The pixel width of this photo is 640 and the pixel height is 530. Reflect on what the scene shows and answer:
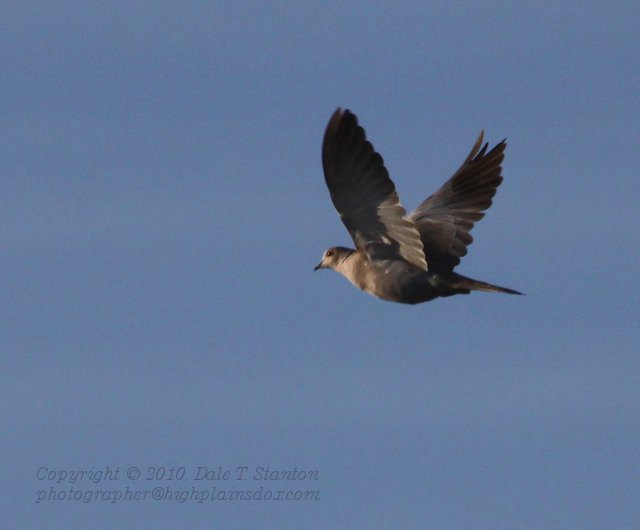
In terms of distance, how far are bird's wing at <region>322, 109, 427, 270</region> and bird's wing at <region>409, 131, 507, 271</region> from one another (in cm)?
148

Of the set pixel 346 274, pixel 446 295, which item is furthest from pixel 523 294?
pixel 346 274

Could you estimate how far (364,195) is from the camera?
21688mm

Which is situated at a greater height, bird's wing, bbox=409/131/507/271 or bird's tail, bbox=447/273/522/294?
bird's wing, bbox=409/131/507/271

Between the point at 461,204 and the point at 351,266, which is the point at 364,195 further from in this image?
the point at 461,204

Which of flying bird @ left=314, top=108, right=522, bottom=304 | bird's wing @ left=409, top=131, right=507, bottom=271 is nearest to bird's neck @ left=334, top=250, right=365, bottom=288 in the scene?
flying bird @ left=314, top=108, right=522, bottom=304

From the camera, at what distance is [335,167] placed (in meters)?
21.1

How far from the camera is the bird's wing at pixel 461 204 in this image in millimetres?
24219

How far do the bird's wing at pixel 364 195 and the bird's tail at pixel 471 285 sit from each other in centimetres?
55

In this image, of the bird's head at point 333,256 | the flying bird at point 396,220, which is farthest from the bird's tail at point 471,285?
the bird's head at point 333,256

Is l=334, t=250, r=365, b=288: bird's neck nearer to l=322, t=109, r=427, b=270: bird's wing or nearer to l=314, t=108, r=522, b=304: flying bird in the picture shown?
l=314, t=108, r=522, b=304: flying bird

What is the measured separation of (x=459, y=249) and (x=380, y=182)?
121 inches

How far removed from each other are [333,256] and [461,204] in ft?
Answer: 7.39

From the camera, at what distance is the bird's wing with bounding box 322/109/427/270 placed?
67.9ft

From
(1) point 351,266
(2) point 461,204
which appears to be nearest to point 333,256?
(1) point 351,266
